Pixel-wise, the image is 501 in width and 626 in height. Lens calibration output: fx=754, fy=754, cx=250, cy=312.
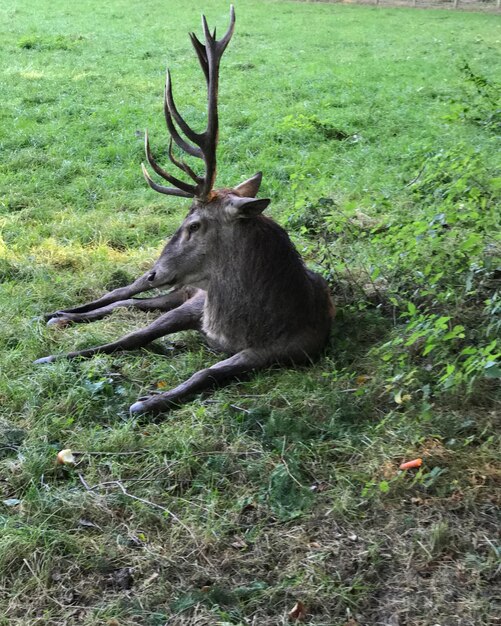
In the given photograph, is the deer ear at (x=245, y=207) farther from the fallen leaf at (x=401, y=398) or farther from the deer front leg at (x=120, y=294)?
the fallen leaf at (x=401, y=398)

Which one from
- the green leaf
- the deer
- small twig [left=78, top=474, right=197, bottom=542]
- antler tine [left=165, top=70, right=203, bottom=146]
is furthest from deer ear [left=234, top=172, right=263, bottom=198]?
the green leaf

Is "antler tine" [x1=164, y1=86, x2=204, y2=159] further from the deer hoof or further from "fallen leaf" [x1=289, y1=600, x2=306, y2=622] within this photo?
"fallen leaf" [x1=289, y1=600, x2=306, y2=622]

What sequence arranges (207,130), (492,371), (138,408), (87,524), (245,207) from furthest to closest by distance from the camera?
(207,130)
(245,207)
(138,408)
(87,524)
(492,371)

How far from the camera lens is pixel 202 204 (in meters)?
4.99

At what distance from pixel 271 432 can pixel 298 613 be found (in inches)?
49.2

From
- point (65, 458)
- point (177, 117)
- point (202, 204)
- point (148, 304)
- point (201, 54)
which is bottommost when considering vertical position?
point (65, 458)

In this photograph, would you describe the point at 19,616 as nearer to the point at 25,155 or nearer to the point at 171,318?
the point at 171,318

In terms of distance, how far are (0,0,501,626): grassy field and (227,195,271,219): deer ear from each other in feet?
2.72

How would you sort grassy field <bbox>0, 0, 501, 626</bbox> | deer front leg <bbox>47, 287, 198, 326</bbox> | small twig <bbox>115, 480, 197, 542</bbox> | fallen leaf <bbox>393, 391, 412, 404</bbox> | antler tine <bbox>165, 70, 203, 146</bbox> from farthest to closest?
1. deer front leg <bbox>47, 287, 198, 326</bbox>
2. antler tine <bbox>165, 70, 203, 146</bbox>
3. fallen leaf <bbox>393, 391, 412, 404</bbox>
4. small twig <bbox>115, 480, 197, 542</bbox>
5. grassy field <bbox>0, 0, 501, 626</bbox>

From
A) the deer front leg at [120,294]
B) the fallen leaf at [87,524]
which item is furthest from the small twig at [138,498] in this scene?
the deer front leg at [120,294]

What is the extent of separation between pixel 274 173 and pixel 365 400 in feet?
15.3

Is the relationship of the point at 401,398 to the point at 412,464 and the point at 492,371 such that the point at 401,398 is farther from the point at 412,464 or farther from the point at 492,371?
the point at 492,371

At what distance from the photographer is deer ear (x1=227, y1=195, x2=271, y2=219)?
4.72m

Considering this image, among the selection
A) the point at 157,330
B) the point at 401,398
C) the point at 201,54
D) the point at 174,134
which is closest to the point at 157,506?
the point at 401,398
